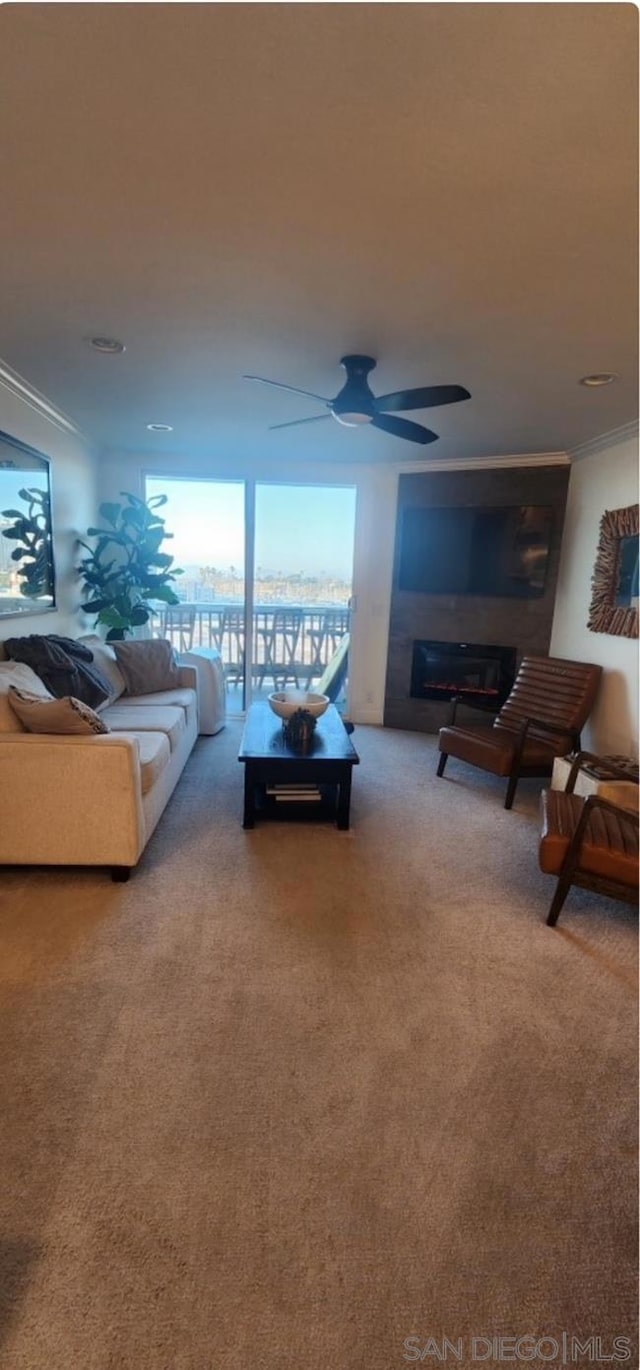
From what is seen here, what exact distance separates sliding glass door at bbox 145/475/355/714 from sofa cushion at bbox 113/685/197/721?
1254mm

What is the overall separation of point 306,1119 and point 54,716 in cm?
173

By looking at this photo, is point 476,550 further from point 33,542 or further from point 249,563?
point 33,542

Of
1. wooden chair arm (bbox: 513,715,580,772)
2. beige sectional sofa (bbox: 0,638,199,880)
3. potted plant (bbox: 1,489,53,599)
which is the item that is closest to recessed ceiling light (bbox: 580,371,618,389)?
wooden chair arm (bbox: 513,715,580,772)

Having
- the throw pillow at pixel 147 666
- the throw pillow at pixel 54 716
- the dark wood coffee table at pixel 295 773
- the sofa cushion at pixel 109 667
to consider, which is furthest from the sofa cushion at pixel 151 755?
the throw pillow at pixel 147 666

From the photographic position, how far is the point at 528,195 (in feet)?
4.91

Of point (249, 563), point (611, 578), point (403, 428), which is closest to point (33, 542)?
point (249, 563)

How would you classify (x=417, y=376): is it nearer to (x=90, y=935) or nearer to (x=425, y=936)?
(x=425, y=936)

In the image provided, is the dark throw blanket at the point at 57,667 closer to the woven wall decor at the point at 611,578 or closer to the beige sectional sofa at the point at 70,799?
the beige sectional sofa at the point at 70,799

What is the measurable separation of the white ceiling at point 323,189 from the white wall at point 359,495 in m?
1.95

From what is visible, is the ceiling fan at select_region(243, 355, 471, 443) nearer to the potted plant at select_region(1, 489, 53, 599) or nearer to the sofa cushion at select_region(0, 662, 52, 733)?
the potted plant at select_region(1, 489, 53, 599)

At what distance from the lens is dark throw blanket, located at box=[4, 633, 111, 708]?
9.97 ft

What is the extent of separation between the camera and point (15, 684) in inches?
102

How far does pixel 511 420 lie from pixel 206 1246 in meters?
3.93

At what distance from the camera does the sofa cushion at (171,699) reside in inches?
144
